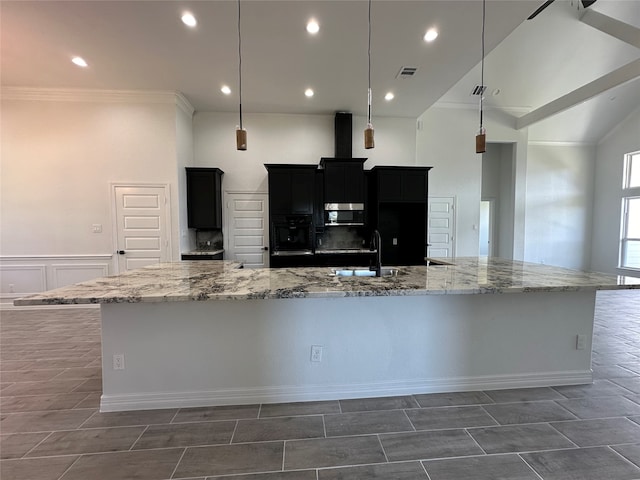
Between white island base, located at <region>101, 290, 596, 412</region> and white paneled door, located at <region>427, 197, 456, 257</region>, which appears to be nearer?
white island base, located at <region>101, 290, 596, 412</region>

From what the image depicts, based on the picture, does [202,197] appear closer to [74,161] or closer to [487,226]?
[74,161]

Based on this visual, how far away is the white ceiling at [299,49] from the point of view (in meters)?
2.93

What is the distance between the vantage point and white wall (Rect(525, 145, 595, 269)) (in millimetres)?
7465

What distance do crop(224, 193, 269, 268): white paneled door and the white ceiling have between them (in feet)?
5.49

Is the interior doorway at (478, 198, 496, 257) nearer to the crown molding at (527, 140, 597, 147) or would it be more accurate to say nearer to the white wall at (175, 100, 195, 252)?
the crown molding at (527, 140, 597, 147)

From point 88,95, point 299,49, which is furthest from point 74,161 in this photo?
point 299,49

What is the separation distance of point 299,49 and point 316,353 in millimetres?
3454

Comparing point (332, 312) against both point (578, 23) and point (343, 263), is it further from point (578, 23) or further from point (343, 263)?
point (578, 23)

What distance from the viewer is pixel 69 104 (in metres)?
4.63

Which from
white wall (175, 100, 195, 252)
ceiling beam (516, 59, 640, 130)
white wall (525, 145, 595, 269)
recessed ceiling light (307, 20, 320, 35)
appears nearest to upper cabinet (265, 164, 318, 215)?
white wall (175, 100, 195, 252)

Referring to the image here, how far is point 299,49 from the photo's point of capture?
3557 millimetres

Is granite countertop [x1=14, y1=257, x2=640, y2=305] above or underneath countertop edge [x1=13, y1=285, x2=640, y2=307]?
above

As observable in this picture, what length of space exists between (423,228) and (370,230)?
0.97 meters

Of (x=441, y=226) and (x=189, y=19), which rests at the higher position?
(x=189, y=19)
